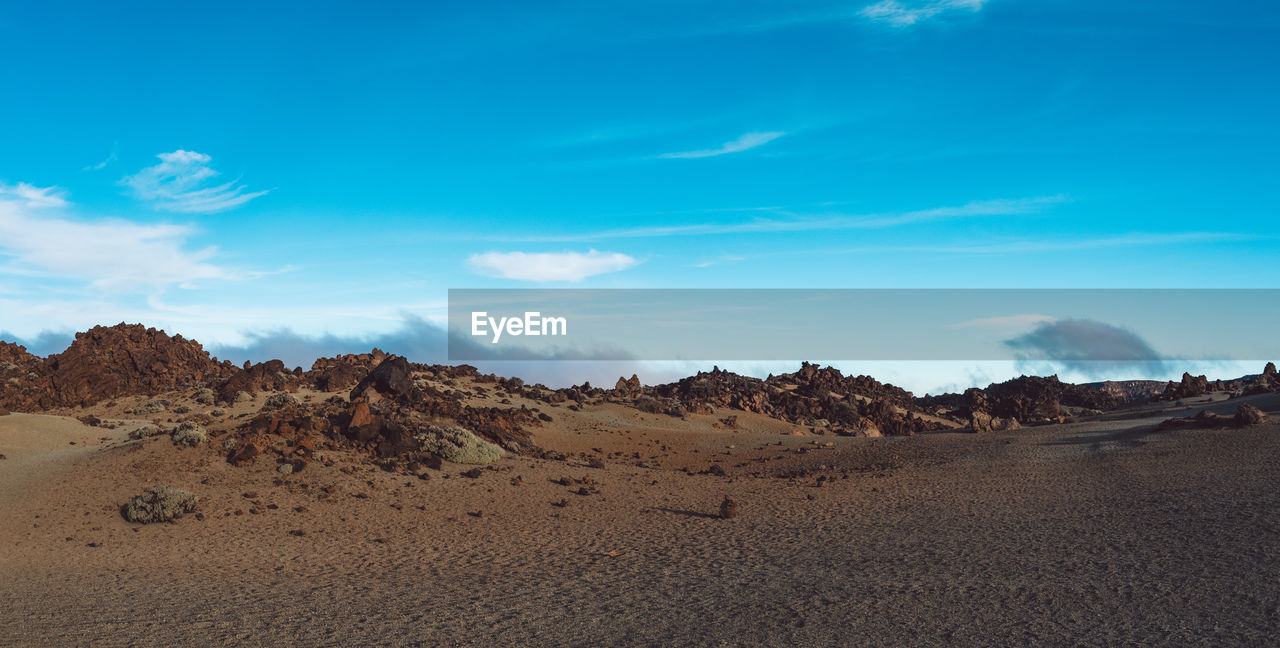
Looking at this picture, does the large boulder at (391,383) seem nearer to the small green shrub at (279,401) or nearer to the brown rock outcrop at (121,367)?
the small green shrub at (279,401)

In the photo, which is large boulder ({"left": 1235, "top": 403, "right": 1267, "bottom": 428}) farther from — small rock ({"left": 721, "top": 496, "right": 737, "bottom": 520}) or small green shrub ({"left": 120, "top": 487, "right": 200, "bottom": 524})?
small green shrub ({"left": 120, "top": 487, "right": 200, "bottom": 524})

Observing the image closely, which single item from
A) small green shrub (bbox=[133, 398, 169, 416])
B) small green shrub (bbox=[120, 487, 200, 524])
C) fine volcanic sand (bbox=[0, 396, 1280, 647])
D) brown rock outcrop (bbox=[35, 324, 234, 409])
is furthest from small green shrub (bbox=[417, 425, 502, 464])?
brown rock outcrop (bbox=[35, 324, 234, 409])

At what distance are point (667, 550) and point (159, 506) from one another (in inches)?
526

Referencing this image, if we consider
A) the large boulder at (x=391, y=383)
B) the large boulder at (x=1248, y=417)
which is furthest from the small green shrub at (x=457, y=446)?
the large boulder at (x=1248, y=417)

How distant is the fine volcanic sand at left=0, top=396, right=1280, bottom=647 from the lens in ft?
38.4

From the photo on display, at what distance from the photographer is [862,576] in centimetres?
1419

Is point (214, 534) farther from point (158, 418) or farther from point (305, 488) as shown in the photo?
point (158, 418)

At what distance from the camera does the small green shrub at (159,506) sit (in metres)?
20.9

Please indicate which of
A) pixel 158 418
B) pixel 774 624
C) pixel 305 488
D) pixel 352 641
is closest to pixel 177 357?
pixel 158 418

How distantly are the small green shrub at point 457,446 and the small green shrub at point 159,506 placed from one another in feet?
25.7

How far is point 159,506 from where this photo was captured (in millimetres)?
21031

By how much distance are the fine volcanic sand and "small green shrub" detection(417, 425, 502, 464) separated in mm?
1103

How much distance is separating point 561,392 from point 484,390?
5349 millimetres

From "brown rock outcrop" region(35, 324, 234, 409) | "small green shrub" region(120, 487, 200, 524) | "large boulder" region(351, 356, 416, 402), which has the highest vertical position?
"brown rock outcrop" region(35, 324, 234, 409)
